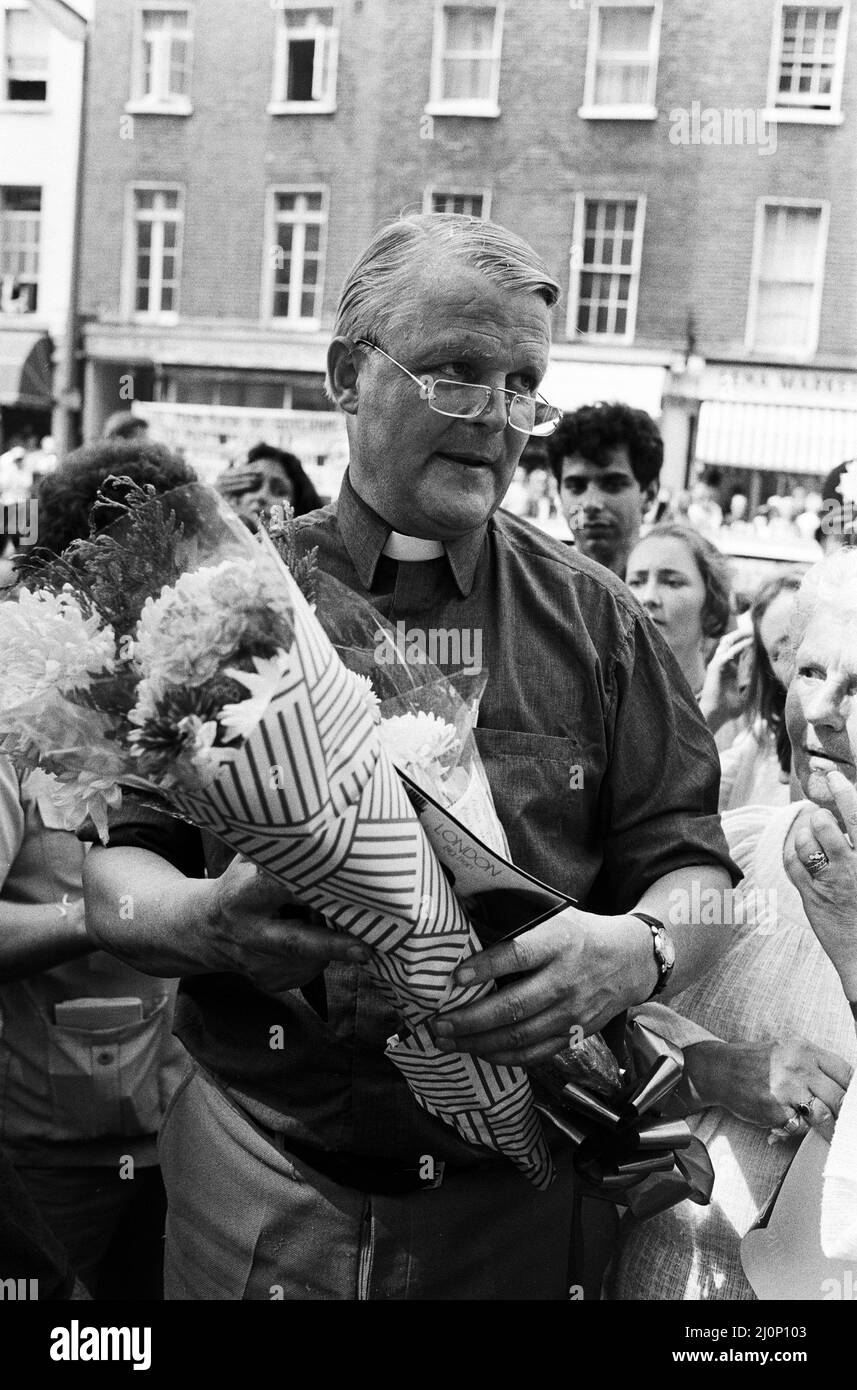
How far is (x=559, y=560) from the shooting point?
1838 millimetres

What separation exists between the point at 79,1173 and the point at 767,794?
1.58 m

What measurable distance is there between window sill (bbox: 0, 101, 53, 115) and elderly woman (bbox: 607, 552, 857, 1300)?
1867 cm

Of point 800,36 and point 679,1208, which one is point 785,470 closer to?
point 800,36

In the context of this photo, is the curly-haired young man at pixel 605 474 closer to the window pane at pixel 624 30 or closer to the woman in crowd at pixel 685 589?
the woman in crowd at pixel 685 589

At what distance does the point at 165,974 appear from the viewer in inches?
64.1

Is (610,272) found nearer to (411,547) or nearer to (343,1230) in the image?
(411,547)

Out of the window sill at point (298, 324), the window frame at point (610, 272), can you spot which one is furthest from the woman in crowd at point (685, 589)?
the window sill at point (298, 324)

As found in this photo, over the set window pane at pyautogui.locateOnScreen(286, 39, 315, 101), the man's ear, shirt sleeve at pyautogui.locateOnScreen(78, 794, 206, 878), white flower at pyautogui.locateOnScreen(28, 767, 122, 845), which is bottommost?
shirt sleeve at pyautogui.locateOnScreen(78, 794, 206, 878)

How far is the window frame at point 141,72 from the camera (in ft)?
57.6

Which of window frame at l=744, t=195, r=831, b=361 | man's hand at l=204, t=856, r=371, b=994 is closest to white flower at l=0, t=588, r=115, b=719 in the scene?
man's hand at l=204, t=856, r=371, b=994

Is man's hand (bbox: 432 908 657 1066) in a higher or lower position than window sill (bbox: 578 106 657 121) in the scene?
lower

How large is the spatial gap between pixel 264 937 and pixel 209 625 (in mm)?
365

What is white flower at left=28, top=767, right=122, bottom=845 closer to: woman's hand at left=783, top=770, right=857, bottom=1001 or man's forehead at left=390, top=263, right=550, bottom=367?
man's forehead at left=390, top=263, right=550, bottom=367

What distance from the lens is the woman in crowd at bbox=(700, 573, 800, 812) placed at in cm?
314
